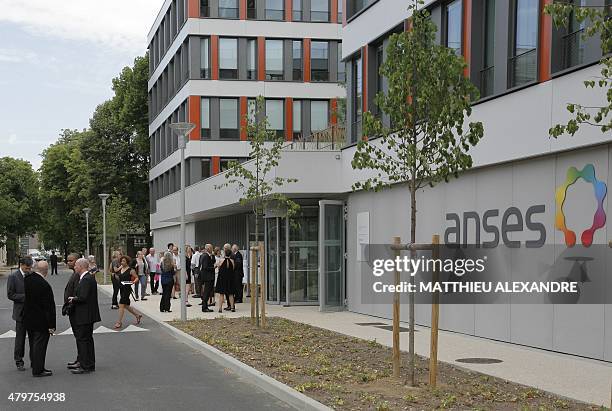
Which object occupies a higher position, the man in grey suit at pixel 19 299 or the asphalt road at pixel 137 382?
the man in grey suit at pixel 19 299

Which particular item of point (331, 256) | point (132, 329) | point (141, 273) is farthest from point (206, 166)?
point (132, 329)

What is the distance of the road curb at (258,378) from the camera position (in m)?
8.50

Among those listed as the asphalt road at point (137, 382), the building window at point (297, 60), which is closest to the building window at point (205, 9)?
the building window at point (297, 60)

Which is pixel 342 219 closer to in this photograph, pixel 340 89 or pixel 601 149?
pixel 601 149

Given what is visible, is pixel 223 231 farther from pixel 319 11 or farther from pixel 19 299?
pixel 19 299

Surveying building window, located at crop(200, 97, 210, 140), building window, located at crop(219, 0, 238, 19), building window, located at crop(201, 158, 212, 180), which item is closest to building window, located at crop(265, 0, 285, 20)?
building window, located at crop(219, 0, 238, 19)

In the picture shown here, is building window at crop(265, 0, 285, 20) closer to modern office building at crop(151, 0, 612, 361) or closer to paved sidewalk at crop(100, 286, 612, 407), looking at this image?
modern office building at crop(151, 0, 612, 361)

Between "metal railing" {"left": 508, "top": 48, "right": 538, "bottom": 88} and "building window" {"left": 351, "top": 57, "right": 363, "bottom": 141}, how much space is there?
23.1 ft

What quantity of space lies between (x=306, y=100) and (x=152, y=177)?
16.5 metres

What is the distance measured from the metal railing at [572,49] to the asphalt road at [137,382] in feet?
23.3

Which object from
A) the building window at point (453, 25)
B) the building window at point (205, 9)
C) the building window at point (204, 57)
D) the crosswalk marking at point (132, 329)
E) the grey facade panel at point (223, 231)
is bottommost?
the crosswalk marking at point (132, 329)

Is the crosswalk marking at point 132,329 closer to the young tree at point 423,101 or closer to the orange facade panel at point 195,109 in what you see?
the young tree at point 423,101

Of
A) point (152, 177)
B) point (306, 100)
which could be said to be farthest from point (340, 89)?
point (152, 177)

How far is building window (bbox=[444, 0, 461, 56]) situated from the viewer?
612 inches
